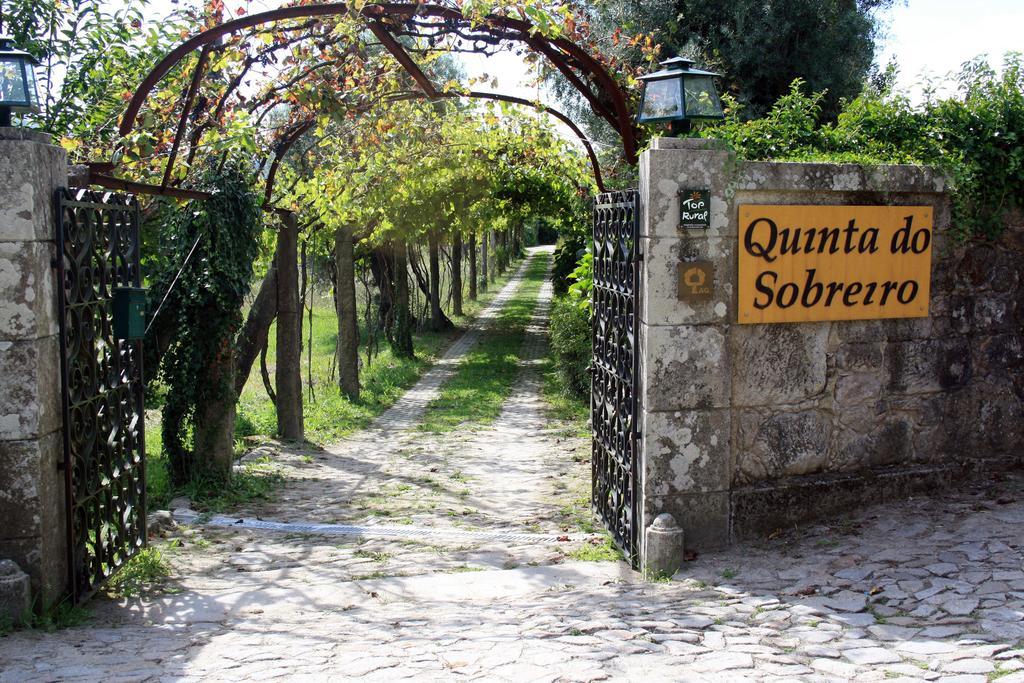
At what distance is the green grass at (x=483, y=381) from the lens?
43.2ft

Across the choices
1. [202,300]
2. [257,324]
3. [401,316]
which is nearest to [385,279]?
[401,316]

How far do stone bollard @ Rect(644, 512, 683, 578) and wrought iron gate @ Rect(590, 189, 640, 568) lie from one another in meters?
0.24

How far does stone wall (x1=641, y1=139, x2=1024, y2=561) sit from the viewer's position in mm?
5359

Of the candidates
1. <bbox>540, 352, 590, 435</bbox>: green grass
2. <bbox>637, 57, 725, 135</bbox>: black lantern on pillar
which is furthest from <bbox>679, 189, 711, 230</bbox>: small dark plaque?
<bbox>540, 352, 590, 435</bbox>: green grass

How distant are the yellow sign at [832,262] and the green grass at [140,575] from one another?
12.8ft

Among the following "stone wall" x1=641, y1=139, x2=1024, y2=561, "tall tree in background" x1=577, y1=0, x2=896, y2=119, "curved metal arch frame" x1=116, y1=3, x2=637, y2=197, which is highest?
"tall tree in background" x1=577, y1=0, x2=896, y2=119

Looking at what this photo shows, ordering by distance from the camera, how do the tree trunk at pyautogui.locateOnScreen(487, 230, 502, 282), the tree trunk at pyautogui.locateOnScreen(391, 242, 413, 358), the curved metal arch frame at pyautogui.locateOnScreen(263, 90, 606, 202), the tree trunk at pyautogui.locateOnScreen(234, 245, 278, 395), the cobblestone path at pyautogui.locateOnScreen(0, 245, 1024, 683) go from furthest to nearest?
the tree trunk at pyautogui.locateOnScreen(487, 230, 502, 282) → the tree trunk at pyautogui.locateOnScreen(391, 242, 413, 358) → the tree trunk at pyautogui.locateOnScreen(234, 245, 278, 395) → the curved metal arch frame at pyautogui.locateOnScreen(263, 90, 606, 202) → the cobblestone path at pyautogui.locateOnScreen(0, 245, 1024, 683)

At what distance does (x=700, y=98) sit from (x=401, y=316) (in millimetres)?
14774

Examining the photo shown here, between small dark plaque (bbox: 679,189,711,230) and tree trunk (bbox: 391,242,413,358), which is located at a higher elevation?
small dark plaque (bbox: 679,189,711,230)

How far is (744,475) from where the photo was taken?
5.62m

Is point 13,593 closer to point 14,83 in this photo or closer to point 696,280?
point 14,83

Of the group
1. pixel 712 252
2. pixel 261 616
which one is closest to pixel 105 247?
pixel 261 616

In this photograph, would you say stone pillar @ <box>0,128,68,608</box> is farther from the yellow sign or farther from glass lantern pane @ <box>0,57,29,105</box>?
the yellow sign

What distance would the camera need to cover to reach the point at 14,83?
15.7ft
